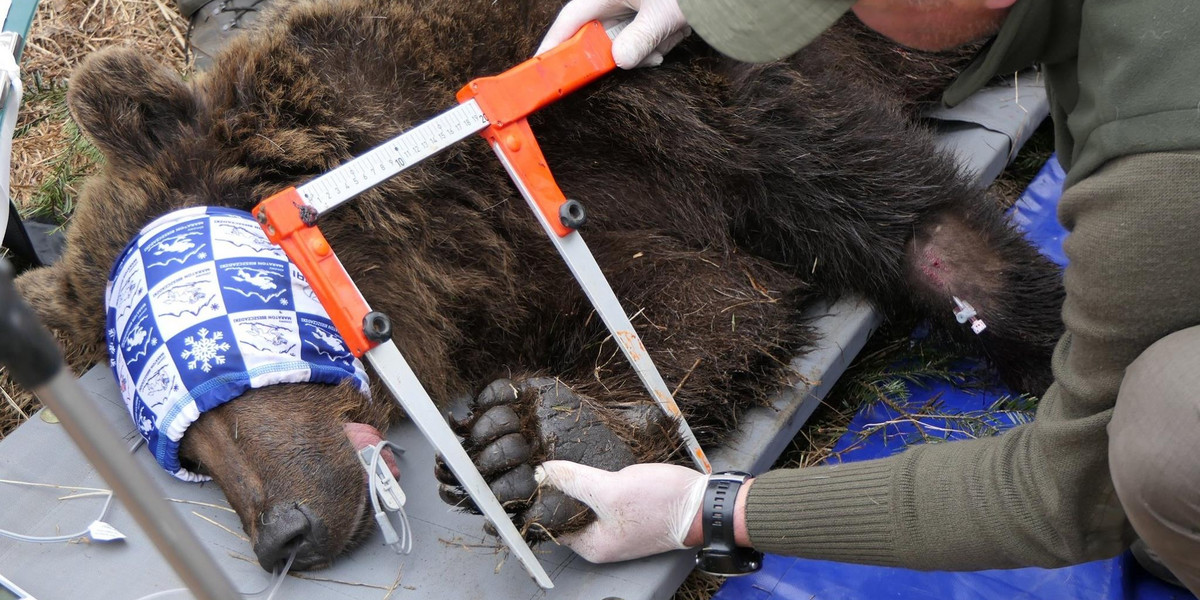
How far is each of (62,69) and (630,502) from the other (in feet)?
11.8

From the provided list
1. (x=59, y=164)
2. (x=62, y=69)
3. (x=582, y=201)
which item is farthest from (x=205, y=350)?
(x=62, y=69)

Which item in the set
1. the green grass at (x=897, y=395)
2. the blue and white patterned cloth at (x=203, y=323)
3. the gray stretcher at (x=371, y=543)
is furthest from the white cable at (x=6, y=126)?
the green grass at (x=897, y=395)

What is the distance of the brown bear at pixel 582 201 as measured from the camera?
2.70m

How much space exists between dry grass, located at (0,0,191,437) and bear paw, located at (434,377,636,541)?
93.5 inches

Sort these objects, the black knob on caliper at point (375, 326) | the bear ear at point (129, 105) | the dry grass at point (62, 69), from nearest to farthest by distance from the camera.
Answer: the black knob on caliper at point (375, 326) < the bear ear at point (129, 105) < the dry grass at point (62, 69)

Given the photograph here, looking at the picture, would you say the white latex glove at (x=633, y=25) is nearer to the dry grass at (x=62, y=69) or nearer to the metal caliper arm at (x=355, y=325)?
the metal caliper arm at (x=355, y=325)

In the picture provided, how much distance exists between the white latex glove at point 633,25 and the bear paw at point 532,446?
861 mm

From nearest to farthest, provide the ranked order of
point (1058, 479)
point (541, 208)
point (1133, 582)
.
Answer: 1. point (1058, 479)
2. point (541, 208)
3. point (1133, 582)

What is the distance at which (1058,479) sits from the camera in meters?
1.86

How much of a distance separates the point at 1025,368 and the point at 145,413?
95.7 inches

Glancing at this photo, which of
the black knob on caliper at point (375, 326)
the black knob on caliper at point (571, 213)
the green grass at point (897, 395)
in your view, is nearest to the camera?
the black knob on caliper at point (375, 326)

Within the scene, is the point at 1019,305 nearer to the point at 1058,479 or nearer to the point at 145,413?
the point at 1058,479

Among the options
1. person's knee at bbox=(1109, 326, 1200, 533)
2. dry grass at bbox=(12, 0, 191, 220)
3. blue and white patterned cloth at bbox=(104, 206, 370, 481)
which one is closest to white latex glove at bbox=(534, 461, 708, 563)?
blue and white patterned cloth at bbox=(104, 206, 370, 481)

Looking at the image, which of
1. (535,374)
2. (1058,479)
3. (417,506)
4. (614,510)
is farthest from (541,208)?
(1058,479)
